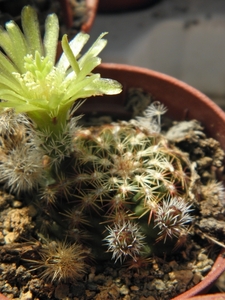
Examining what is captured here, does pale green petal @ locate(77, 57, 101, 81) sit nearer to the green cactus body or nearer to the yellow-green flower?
the yellow-green flower

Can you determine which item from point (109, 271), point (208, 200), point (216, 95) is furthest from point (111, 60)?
point (109, 271)

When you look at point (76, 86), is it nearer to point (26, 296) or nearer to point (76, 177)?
point (76, 177)

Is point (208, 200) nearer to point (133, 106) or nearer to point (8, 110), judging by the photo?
point (133, 106)

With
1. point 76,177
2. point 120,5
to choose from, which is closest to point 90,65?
point 76,177

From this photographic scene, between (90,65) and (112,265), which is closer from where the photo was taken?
(90,65)

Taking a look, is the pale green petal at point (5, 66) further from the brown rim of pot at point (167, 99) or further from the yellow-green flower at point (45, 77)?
the brown rim of pot at point (167, 99)
